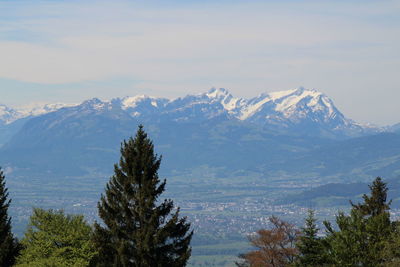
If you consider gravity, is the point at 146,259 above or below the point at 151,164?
below

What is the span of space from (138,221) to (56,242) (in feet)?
Result: 35.2

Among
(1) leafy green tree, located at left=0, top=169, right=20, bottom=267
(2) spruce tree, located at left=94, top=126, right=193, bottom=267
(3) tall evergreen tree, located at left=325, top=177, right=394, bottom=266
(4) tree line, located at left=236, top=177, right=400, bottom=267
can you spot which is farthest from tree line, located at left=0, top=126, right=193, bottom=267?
(4) tree line, located at left=236, top=177, right=400, bottom=267

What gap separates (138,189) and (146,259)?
5.34 metres

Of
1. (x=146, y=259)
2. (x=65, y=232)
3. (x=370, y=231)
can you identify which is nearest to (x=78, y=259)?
(x=65, y=232)

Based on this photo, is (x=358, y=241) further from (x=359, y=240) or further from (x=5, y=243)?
(x=5, y=243)

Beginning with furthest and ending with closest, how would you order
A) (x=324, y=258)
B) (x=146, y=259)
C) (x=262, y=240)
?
(x=262, y=240), (x=324, y=258), (x=146, y=259)

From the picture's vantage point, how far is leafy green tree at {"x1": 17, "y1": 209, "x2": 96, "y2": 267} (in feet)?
170

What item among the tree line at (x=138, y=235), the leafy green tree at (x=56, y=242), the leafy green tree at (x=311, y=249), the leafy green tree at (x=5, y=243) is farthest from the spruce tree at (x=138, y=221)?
the leafy green tree at (x=311, y=249)

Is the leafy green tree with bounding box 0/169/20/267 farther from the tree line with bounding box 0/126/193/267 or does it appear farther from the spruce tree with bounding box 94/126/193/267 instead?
the spruce tree with bounding box 94/126/193/267

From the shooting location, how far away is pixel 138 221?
4809cm

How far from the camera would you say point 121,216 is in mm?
48281

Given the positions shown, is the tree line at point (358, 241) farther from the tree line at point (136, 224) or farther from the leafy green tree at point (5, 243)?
the leafy green tree at point (5, 243)

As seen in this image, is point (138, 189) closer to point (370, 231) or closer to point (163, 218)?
point (163, 218)

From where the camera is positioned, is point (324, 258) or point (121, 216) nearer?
point (121, 216)
